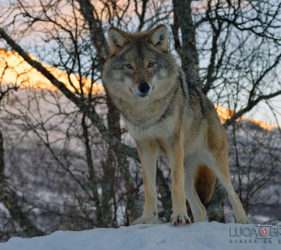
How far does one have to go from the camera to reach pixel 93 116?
7.64 meters

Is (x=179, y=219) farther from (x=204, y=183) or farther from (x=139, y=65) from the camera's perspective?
(x=139, y=65)

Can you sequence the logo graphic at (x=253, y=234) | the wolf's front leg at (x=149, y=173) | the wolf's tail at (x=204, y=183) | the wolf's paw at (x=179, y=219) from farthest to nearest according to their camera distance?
the wolf's tail at (x=204, y=183) < the wolf's front leg at (x=149, y=173) < the wolf's paw at (x=179, y=219) < the logo graphic at (x=253, y=234)

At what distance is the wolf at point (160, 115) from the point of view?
4.63m

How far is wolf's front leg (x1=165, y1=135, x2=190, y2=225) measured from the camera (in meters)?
4.33

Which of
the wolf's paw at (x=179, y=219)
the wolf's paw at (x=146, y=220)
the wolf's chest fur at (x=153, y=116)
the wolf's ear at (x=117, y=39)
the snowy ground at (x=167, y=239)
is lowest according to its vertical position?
the snowy ground at (x=167, y=239)

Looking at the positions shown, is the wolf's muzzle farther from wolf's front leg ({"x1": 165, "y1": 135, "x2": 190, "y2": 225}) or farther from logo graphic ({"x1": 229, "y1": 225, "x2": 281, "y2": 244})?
logo graphic ({"x1": 229, "y1": 225, "x2": 281, "y2": 244})

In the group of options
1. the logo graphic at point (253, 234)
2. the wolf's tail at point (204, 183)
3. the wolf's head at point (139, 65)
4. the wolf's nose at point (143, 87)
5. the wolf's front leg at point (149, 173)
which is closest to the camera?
the logo graphic at point (253, 234)

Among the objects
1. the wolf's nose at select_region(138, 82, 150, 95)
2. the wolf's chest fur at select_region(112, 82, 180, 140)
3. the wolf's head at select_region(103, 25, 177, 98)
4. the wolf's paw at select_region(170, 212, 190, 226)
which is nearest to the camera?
the wolf's paw at select_region(170, 212, 190, 226)

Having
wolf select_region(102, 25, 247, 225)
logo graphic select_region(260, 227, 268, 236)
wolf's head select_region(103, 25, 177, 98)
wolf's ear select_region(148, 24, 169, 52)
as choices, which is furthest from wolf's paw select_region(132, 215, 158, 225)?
wolf's ear select_region(148, 24, 169, 52)

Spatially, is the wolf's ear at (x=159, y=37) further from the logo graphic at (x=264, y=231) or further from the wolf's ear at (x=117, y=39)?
the logo graphic at (x=264, y=231)

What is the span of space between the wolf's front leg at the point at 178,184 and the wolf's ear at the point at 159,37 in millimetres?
1064

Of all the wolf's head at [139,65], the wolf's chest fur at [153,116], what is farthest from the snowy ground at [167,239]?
the wolf's head at [139,65]

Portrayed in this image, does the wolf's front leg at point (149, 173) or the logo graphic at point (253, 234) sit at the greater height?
the wolf's front leg at point (149, 173)

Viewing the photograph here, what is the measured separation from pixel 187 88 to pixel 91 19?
343 cm
